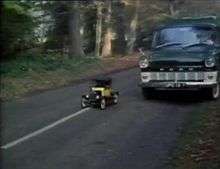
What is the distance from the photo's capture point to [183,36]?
1608 cm

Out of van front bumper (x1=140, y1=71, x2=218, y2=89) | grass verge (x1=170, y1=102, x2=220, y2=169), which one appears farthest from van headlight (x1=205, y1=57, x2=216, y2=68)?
grass verge (x1=170, y1=102, x2=220, y2=169)

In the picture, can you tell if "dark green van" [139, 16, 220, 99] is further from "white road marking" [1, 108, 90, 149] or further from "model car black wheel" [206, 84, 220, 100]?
"white road marking" [1, 108, 90, 149]

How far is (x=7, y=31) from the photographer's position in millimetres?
22125

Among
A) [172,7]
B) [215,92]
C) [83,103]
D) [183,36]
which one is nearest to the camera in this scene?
[83,103]

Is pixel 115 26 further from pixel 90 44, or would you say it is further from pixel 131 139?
pixel 131 139

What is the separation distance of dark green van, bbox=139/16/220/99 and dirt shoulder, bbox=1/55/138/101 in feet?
12.8

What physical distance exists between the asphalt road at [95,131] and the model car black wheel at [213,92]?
29 centimetres

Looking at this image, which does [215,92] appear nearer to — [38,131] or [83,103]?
[83,103]

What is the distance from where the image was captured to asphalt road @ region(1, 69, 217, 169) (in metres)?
8.66

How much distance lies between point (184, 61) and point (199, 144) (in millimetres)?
5448

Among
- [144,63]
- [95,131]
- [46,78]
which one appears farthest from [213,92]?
[46,78]

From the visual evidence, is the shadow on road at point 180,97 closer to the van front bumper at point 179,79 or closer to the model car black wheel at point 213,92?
the model car black wheel at point 213,92

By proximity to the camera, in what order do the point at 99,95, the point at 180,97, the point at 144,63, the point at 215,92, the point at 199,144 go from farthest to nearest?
the point at 180,97, the point at 144,63, the point at 215,92, the point at 99,95, the point at 199,144

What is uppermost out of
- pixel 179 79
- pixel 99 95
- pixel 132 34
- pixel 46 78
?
pixel 179 79
